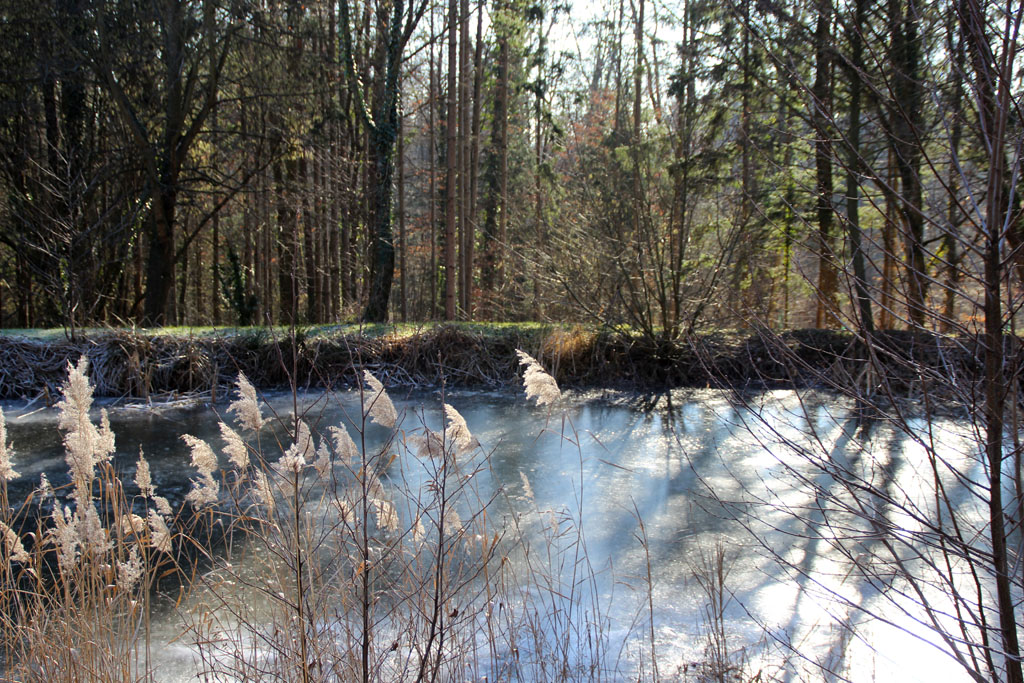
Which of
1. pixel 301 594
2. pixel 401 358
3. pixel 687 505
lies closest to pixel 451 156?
pixel 401 358

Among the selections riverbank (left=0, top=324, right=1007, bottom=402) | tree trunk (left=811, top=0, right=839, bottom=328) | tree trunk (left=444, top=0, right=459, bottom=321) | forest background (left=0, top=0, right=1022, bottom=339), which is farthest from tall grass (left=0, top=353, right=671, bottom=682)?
tree trunk (left=444, top=0, right=459, bottom=321)

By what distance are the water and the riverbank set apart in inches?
25.1

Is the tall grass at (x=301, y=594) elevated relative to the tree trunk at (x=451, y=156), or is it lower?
lower

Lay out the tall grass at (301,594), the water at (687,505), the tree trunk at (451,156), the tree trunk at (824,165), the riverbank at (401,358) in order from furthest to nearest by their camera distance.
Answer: the tree trunk at (451,156) → the riverbank at (401,358) → the water at (687,505) → the tree trunk at (824,165) → the tall grass at (301,594)

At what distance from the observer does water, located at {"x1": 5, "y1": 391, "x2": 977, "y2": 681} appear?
2830 millimetres

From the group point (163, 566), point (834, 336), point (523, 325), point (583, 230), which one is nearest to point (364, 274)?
point (523, 325)

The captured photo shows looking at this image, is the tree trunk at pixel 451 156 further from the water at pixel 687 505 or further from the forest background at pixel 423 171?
the water at pixel 687 505

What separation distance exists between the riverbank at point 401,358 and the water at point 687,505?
64 cm

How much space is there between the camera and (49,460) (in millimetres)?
5566

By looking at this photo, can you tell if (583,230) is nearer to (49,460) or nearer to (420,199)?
(49,460)

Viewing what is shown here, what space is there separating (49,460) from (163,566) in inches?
93.5

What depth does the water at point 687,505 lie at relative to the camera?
111 inches

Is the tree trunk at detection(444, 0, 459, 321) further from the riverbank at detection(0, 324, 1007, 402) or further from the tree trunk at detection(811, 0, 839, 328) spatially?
the tree trunk at detection(811, 0, 839, 328)

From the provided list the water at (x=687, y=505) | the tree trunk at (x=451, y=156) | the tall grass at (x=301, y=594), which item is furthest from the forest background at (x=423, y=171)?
the tall grass at (x=301, y=594)
